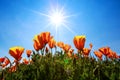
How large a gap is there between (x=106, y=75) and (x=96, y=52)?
429cm

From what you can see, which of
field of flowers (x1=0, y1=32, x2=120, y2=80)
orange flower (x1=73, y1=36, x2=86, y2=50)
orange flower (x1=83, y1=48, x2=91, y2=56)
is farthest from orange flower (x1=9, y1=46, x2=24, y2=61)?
orange flower (x1=83, y1=48, x2=91, y2=56)

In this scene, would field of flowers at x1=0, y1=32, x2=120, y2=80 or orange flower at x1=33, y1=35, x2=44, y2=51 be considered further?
orange flower at x1=33, y1=35, x2=44, y2=51

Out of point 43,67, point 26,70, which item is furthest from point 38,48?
point 43,67

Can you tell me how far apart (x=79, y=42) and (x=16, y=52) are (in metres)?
→ 1.47

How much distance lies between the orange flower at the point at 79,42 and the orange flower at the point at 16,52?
4.16 feet

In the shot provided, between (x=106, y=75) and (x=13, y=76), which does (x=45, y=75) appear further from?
(x=106, y=75)

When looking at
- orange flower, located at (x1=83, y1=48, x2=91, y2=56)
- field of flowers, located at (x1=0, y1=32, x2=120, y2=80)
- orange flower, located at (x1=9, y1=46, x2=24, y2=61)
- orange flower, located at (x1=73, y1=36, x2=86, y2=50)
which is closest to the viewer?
field of flowers, located at (x1=0, y1=32, x2=120, y2=80)

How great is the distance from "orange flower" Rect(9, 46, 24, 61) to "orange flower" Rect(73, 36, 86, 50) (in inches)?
49.9

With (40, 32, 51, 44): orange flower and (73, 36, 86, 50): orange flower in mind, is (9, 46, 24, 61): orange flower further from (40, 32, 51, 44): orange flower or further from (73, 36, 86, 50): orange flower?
(73, 36, 86, 50): orange flower

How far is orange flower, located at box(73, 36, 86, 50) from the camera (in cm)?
530

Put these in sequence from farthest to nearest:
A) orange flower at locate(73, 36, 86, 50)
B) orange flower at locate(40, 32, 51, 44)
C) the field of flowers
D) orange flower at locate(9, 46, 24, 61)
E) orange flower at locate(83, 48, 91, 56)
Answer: orange flower at locate(83, 48, 91, 56)
orange flower at locate(40, 32, 51, 44)
orange flower at locate(9, 46, 24, 61)
orange flower at locate(73, 36, 86, 50)
the field of flowers

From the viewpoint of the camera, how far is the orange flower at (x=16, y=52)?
559 cm

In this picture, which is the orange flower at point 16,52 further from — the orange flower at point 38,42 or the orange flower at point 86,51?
the orange flower at point 86,51

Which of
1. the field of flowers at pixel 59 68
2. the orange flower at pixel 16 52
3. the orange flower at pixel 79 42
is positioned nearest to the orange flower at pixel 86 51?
the field of flowers at pixel 59 68
